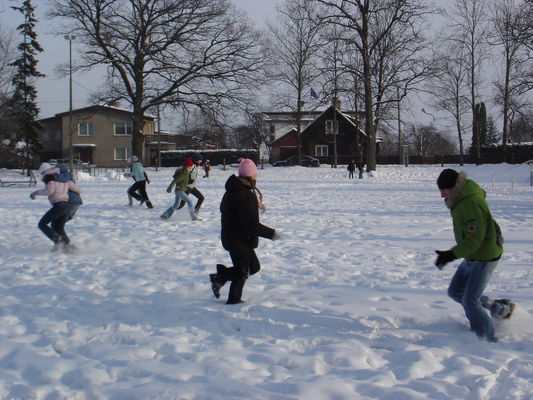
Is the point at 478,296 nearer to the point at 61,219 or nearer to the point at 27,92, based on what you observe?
the point at 61,219

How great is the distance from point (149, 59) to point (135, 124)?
437 cm

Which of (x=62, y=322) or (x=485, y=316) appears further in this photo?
(x=62, y=322)

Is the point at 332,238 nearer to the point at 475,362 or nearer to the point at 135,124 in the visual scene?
the point at 475,362

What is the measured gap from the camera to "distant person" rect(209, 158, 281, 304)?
5.68m

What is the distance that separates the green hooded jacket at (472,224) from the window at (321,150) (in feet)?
214

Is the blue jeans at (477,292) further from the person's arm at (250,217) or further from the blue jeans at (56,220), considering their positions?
the blue jeans at (56,220)

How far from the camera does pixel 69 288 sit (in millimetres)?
6895

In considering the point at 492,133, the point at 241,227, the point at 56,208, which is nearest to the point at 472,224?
the point at 241,227

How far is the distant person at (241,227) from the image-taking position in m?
5.68

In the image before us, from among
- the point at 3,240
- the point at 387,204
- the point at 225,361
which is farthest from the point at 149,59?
the point at 225,361

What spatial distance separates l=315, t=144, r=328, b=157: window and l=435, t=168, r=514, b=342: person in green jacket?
214ft

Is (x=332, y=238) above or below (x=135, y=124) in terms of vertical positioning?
below

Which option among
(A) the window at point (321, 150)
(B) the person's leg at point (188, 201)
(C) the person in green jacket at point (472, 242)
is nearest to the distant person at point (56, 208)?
(B) the person's leg at point (188, 201)

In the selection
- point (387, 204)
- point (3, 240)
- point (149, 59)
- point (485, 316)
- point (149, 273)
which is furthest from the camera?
point (149, 59)
